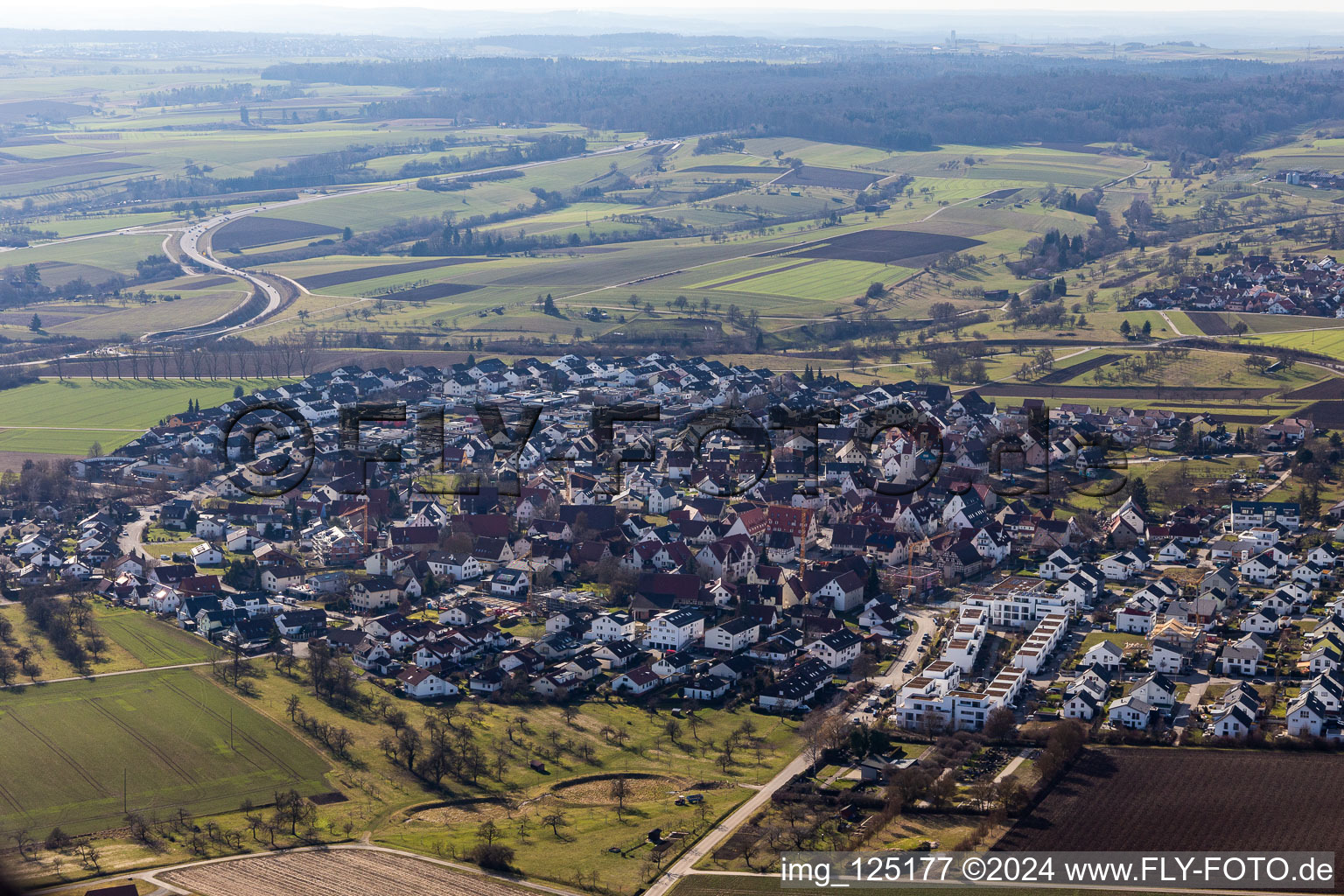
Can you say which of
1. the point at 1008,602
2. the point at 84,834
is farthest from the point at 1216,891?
the point at 84,834

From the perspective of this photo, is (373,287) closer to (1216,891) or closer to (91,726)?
(91,726)

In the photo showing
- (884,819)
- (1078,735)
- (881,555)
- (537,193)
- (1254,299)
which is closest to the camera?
(884,819)

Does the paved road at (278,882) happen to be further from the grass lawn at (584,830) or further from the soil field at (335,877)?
the grass lawn at (584,830)

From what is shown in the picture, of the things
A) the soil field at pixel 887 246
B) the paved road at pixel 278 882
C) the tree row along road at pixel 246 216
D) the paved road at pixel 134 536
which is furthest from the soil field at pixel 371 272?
the paved road at pixel 278 882

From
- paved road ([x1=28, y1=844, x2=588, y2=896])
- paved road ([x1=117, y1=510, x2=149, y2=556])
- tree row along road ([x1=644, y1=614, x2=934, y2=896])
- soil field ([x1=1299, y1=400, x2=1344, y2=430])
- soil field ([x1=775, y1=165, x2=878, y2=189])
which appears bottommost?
paved road ([x1=28, y1=844, x2=588, y2=896])

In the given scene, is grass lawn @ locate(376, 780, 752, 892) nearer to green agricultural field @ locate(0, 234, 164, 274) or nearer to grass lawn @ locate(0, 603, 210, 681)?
grass lawn @ locate(0, 603, 210, 681)

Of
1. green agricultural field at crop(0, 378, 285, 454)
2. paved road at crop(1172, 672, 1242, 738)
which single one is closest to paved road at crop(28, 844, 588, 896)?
paved road at crop(1172, 672, 1242, 738)
